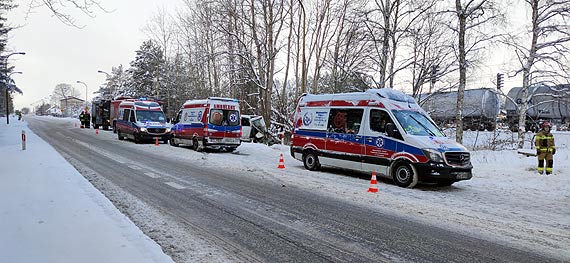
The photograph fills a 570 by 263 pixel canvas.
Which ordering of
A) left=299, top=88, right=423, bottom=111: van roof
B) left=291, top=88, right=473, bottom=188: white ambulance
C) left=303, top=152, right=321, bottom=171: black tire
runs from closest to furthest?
left=291, top=88, right=473, bottom=188: white ambulance < left=299, top=88, right=423, bottom=111: van roof < left=303, top=152, right=321, bottom=171: black tire

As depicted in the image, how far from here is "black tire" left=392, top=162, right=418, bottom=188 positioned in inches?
368

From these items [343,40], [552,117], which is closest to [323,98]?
[343,40]

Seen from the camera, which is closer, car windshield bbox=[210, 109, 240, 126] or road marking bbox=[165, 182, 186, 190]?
road marking bbox=[165, 182, 186, 190]

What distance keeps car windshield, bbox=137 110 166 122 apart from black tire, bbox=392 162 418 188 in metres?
16.9

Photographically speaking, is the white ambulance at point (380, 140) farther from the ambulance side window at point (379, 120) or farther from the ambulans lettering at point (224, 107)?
the ambulans lettering at point (224, 107)

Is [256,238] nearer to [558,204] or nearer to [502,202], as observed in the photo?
[502,202]

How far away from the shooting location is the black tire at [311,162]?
12.2 metres

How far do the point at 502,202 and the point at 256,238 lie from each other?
593cm

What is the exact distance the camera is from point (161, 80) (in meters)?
53.4

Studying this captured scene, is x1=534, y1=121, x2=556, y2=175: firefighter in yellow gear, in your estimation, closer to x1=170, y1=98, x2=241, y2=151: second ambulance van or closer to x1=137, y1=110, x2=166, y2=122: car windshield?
x1=170, y1=98, x2=241, y2=151: second ambulance van

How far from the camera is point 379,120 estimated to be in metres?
10.4

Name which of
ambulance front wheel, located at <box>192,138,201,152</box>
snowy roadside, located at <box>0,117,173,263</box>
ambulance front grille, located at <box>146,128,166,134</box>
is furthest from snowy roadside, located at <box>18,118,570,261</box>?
ambulance front grille, located at <box>146,128,166,134</box>

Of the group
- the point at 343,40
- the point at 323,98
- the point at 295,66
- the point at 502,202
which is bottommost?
the point at 502,202

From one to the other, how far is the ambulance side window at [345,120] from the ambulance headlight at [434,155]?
2260 millimetres
